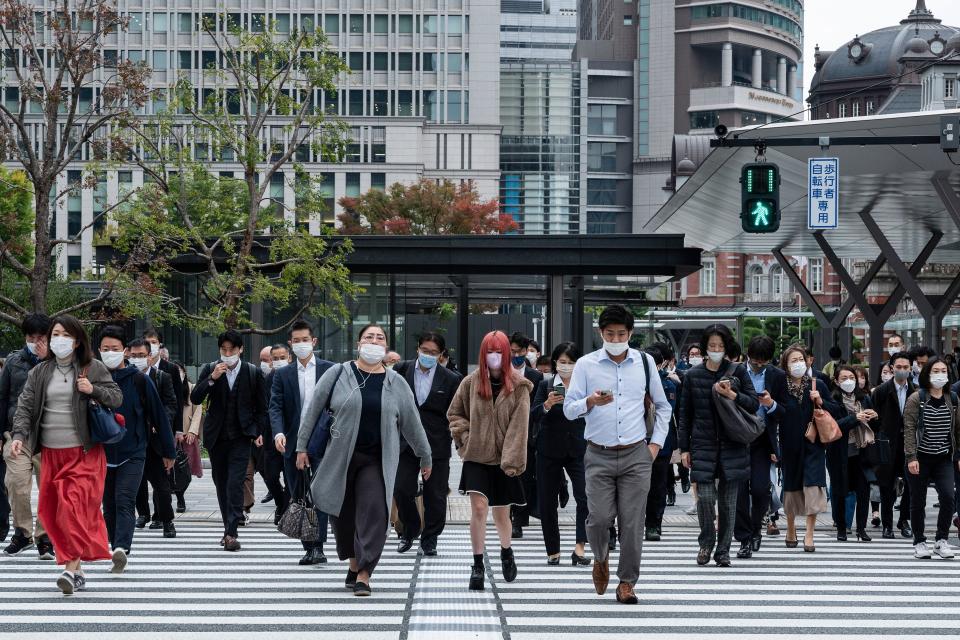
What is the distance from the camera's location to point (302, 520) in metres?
10.1

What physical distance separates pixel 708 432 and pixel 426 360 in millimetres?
2370

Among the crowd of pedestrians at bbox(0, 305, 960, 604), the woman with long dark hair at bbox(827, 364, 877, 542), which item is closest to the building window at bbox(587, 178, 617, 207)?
the crowd of pedestrians at bbox(0, 305, 960, 604)

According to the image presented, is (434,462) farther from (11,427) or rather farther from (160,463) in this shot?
(11,427)

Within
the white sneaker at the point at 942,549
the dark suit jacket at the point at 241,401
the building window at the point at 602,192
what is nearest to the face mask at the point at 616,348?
the dark suit jacket at the point at 241,401

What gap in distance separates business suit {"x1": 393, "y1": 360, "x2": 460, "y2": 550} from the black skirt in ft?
4.96

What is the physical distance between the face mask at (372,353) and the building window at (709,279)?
103925mm

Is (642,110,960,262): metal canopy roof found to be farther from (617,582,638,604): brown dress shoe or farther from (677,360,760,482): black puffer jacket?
(617,582,638,604): brown dress shoe

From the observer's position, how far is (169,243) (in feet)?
86.4

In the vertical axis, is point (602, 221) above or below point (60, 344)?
above

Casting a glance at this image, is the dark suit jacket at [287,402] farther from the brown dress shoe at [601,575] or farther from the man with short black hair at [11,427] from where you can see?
the brown dress shoe at [601,575]

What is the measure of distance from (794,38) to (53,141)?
12150cm

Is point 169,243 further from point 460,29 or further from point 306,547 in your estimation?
point 460,29

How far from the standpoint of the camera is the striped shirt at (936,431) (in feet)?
39.4

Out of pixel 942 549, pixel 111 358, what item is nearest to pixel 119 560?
pixel 111 358
